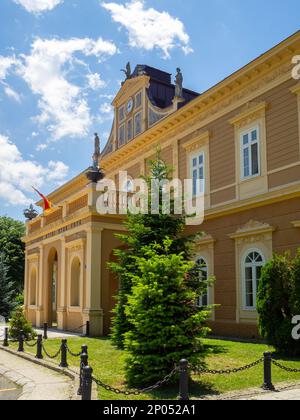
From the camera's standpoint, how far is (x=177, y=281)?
1002 centimetres

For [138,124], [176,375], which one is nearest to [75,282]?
[138,124]

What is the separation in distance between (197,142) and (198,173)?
1.45 metres

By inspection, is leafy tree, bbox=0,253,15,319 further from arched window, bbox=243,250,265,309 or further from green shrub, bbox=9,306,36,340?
arched window, bbox=243,250,265,309

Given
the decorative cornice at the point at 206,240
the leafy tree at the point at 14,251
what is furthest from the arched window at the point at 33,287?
the leafy tree at the point at 14,251

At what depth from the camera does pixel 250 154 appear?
62.6ft

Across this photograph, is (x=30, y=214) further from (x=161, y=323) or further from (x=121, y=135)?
(x=161, y=323)

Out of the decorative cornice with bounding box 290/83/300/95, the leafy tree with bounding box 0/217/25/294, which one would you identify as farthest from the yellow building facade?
the leafy tree with bounding box 0/217/25/294

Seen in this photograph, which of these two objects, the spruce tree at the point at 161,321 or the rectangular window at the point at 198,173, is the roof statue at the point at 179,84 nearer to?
the rectangular window at the point at 198,173

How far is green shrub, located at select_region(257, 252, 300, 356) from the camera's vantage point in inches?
499

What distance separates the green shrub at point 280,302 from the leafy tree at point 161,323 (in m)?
3.64

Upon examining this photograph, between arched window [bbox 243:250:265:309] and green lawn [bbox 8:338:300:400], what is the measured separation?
2.23 meters

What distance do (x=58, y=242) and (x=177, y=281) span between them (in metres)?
16.1

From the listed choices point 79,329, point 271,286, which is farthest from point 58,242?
point 271,286

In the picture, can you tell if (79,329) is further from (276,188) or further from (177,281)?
(177,281)
